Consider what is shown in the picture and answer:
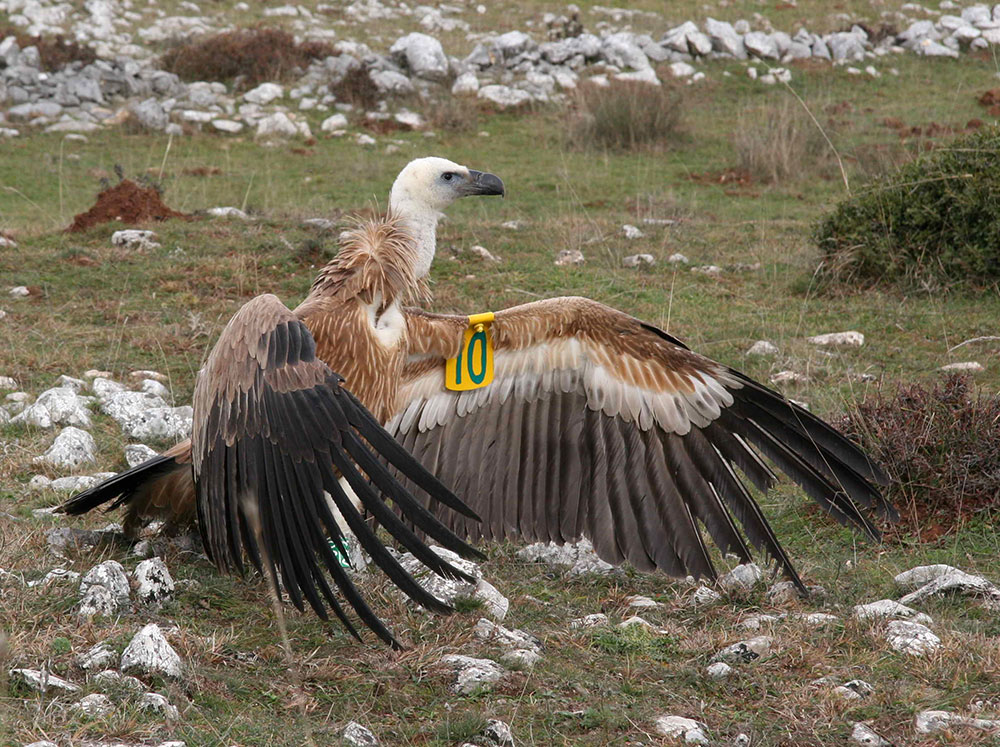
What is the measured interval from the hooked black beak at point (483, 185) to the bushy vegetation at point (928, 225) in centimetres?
395

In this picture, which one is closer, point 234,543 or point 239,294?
point 234,543

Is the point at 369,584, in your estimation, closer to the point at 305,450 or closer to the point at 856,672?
the point at 305,450

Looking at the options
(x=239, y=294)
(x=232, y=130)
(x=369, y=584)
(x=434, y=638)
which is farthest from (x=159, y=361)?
(x=232, y=130)

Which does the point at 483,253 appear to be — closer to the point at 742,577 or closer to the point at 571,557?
the point at 571,557

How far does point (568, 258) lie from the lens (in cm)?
877

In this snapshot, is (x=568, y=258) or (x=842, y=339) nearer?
(x=842, y=339)

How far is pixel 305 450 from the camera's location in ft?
10.2

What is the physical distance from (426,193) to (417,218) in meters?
0.12

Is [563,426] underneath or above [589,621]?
above

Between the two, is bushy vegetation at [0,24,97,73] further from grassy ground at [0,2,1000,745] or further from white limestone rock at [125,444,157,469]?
white limestone rock at [125,444,157,469]

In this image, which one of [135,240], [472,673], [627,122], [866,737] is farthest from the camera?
[627,122]

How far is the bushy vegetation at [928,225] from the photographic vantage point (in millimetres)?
7797

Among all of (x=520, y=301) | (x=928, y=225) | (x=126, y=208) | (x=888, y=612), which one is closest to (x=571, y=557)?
(x=888, y=612)

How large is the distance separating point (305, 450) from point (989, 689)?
2069 mm
